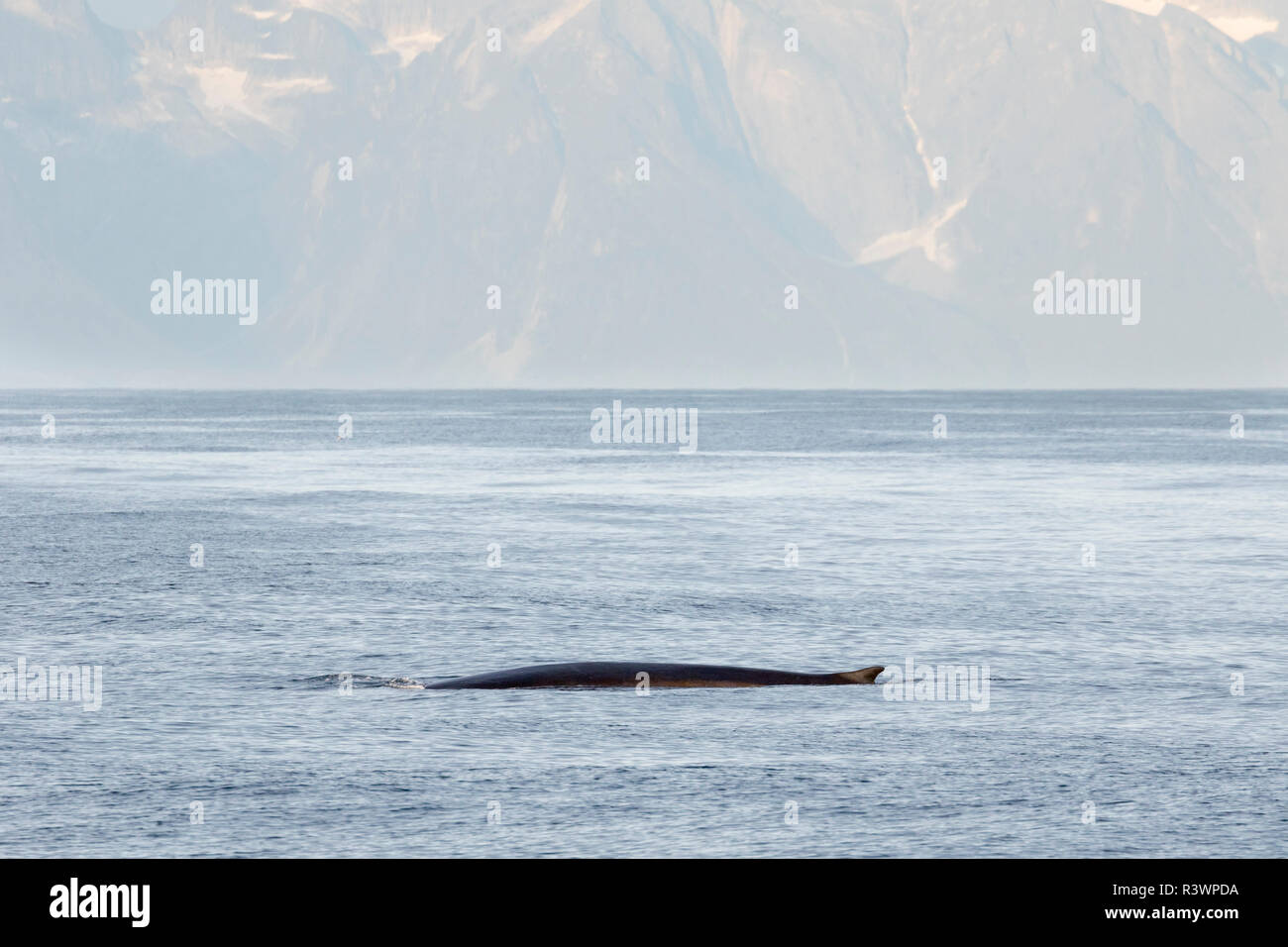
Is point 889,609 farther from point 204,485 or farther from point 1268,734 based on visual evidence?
point 204,485

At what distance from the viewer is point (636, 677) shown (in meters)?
32.5

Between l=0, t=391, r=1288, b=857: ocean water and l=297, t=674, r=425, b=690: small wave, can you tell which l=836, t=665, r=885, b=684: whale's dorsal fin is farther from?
l=297, t=674, r=425, b=690: small wave

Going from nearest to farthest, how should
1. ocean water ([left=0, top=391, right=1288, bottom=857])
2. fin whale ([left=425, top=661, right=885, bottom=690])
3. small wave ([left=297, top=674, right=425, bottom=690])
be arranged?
1. ocean water ([left=0, top=391, right=1288, bottom=857])
2. fin whale ([left=425, top=661, right=885, bottom=690])
3. small wave ([left=297, top=674, right=425, bottom=690])

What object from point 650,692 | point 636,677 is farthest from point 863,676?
point 636,677

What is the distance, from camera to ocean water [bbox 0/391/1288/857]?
23109mm

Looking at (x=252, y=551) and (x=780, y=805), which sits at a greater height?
(x=252, y=551)

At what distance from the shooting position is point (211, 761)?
86.1 ft

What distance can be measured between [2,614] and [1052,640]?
23480 millimetres

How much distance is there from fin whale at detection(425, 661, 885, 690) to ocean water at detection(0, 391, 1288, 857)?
0.67m

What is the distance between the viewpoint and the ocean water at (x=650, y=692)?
23.1 m

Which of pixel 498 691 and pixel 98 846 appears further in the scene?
pixel 498 691

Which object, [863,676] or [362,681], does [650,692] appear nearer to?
[863,676]

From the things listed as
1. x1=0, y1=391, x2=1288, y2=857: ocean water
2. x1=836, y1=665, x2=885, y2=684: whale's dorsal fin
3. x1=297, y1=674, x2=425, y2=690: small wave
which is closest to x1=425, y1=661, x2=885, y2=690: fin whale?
x1=836, y1=665, x2=885, y2=684: whale's dorsal fin
